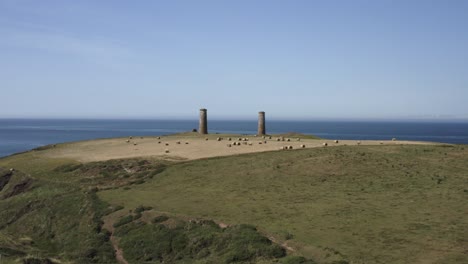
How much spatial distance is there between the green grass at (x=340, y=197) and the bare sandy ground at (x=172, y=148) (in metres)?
5.95

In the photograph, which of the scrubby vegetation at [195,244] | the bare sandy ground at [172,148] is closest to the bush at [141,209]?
the scrubby vegetation at [195,244]

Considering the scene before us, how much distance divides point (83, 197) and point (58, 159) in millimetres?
22516

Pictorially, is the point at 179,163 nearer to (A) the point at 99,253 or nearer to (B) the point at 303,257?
(A) the point at 99,253

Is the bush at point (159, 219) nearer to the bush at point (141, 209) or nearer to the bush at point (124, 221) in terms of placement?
the bush at point (124, 221)

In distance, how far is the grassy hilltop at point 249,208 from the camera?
24.7m

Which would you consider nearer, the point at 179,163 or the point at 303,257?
the point at 303,257

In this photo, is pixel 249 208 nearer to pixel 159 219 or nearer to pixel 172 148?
pixel 159 219

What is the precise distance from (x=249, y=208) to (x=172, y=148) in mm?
33571

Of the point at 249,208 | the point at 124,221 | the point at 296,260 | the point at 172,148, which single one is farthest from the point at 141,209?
the point at 172,148

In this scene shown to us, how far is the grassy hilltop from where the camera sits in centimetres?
2469

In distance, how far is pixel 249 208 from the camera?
32969 millimetres

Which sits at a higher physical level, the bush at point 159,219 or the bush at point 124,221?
the bush at point 159,219

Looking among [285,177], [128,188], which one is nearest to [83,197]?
[128,188]

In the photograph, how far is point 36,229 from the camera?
38.2 meters
